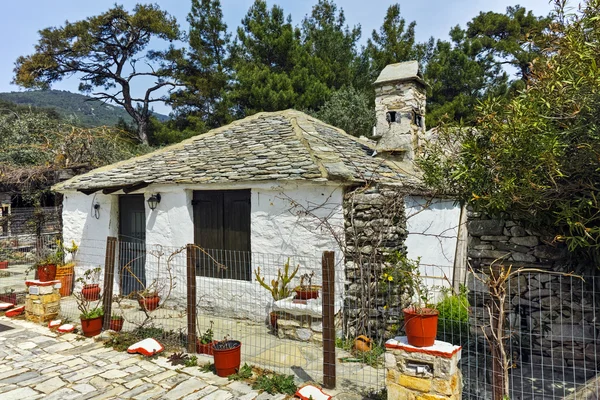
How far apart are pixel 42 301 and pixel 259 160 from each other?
508cm

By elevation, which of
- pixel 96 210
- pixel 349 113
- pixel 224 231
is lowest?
pixel 224 231

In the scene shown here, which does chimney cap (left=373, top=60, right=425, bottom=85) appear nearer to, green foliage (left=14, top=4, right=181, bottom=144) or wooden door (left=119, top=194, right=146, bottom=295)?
wooden door (left=119, top=194, right=146, bottom=295)

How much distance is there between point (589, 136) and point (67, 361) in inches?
287

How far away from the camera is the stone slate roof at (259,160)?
23.1 feet

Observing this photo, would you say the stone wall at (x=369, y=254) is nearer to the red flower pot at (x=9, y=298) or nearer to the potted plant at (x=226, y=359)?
the potted plant at (x=226, y=359)

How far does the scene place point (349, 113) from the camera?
16875 millimetres

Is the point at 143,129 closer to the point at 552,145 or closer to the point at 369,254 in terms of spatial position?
the point at 369,254

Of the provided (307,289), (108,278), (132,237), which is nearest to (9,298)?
(132,237)

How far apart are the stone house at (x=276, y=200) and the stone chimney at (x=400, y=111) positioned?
2 centimetres

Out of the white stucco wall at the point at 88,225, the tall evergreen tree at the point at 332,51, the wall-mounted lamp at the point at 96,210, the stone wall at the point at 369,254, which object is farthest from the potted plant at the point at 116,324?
the tall evergreen tree at the point at 332,51

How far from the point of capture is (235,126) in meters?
11.0

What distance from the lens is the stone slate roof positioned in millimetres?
7055

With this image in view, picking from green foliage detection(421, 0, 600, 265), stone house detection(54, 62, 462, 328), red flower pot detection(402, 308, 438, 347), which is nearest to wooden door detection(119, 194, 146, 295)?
stone house detection(54, 62, 462, 328)

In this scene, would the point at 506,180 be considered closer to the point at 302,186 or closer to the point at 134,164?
the point at 302,186
